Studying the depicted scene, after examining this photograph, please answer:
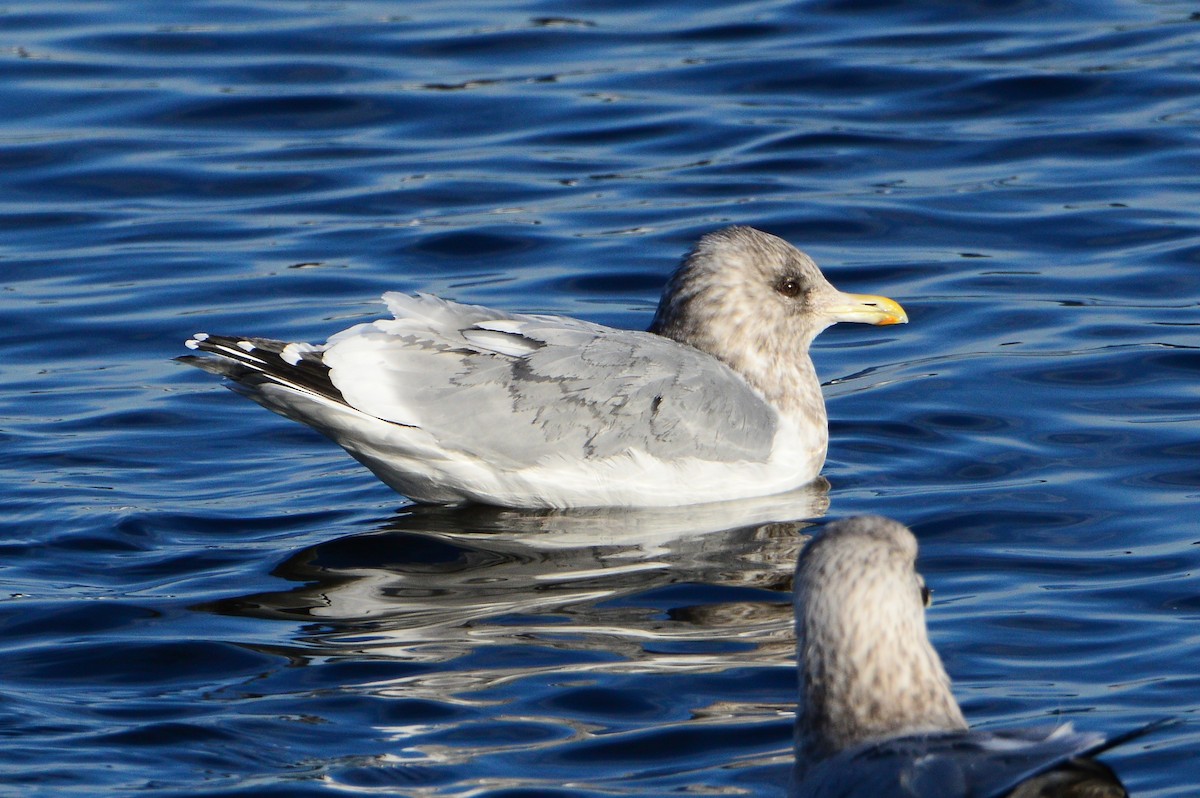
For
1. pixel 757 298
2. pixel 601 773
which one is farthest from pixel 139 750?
pixel 757 298

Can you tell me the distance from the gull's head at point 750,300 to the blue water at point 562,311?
0.58 meters

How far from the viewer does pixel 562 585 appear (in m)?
6.85

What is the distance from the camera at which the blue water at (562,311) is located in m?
5.71

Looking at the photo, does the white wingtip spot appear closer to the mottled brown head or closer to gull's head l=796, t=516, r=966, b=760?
the mottled brown head

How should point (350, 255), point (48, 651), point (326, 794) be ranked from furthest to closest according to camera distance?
point (350, 255) < point (48, 651) < point (326, 794)

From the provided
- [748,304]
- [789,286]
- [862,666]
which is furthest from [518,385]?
[862,666]

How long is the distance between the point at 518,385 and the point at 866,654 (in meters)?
3.20

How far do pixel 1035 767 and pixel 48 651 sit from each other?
3.67 m

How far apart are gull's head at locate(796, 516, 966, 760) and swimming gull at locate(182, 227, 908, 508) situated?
294 cm

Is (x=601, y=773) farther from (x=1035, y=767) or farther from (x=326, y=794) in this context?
(x=1035, y=767)

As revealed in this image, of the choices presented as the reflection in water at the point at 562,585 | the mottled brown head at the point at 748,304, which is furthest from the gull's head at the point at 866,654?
the mottled brown head at the point at 748,304

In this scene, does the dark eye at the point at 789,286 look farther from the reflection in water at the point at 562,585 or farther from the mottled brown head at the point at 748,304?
the reflection in water at the point at 562,585

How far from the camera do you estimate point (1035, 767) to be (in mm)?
3758

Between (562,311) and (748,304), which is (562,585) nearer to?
(748,304)
